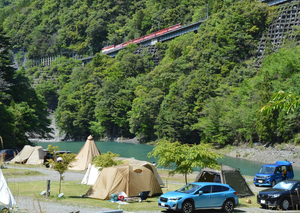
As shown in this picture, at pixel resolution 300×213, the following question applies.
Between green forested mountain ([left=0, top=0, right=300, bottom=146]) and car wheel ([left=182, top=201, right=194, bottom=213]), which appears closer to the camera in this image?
car wheel ([left=182, top=201, right=194, bottom=213])

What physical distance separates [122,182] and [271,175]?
12.8 m

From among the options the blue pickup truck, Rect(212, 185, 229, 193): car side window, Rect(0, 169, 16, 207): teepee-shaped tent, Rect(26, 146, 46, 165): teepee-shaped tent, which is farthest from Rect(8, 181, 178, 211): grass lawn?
Rect(26, 146, 46, 165): teepee-shaped tent

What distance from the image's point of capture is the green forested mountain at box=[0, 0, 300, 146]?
60.9m

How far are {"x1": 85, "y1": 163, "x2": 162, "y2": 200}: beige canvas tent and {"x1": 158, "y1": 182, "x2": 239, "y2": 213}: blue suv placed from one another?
3835mm

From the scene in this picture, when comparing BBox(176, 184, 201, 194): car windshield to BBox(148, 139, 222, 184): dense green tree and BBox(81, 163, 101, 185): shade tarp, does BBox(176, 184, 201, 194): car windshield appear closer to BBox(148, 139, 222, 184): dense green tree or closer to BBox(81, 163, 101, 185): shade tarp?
BBox(148, 139, 222, 184): dense green tree

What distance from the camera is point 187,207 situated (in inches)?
644

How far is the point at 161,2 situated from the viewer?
142125 mm

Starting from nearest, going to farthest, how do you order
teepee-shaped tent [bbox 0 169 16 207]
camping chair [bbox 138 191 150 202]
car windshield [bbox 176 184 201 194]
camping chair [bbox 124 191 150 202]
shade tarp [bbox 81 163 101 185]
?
1. teepee-shaped tent [bbox 0 169 16 207]
2. car windshield [bbox 176 184 201 194]
3. camping chair [bbox 124 191 150 202]
4. camping chair [bbox 138 191 150 202]
5. shade tarp [bbox 81 163 101 185]

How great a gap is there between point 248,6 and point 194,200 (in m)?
71.6

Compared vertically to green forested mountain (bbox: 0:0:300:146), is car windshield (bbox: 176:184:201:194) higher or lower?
lower

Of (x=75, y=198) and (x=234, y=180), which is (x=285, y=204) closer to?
(x=234, y=180)

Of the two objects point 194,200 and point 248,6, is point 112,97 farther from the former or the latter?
point 194,200

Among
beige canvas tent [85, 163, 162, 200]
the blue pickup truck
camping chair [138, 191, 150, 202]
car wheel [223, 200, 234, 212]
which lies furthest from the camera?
the blue pickup truck

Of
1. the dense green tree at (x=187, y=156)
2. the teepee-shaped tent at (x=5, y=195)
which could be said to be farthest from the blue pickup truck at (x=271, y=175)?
the teepee-shaped tent at (x=5, y=195)
